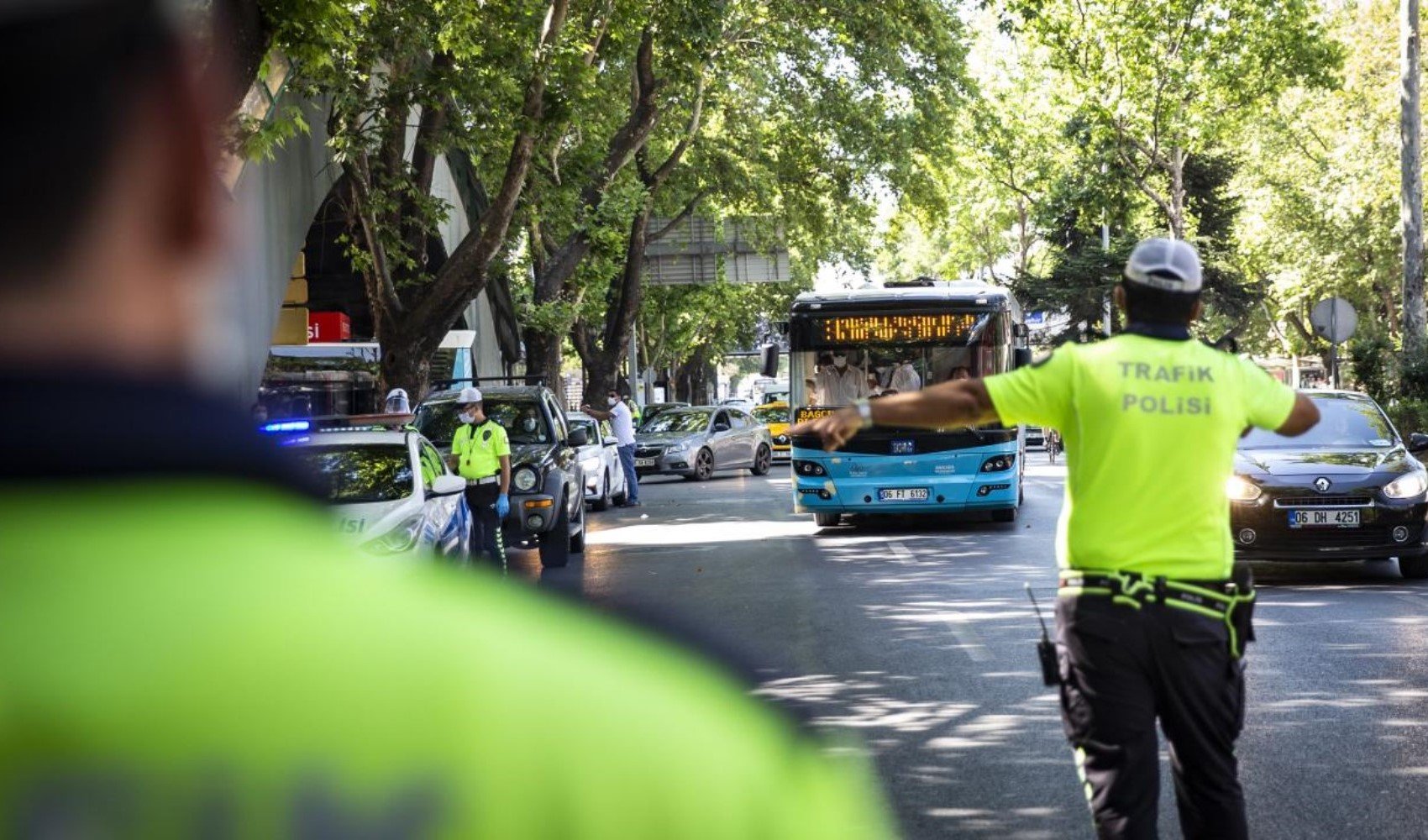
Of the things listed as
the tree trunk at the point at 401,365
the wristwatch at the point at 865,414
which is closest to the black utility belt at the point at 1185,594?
the wristwatch at the point at 865,414

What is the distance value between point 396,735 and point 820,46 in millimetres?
33146

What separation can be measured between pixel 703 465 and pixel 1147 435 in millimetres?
32233

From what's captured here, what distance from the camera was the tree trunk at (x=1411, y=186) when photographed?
80.0 ft

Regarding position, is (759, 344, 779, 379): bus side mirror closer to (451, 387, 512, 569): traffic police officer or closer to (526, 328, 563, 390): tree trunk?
(451, 387, 512, 569): traffic police officer

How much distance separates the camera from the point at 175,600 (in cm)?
100

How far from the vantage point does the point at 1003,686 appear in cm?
927

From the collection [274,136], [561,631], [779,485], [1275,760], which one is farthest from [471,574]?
[779,485]

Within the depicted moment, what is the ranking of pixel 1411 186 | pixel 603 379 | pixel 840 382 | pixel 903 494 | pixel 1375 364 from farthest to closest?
pixel 603 379
pixel 1375 364
pixel 1411 186
pixel 840 382
pixel 903 494

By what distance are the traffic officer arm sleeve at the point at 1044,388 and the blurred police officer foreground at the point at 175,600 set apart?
11.0 ft

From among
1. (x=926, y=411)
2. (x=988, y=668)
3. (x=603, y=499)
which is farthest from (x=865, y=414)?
(x=603, y=499)

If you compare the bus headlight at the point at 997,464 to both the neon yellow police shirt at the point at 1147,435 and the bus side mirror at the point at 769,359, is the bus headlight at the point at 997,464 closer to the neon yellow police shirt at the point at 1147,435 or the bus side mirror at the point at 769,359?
the bus side mirror at the point at 769,359

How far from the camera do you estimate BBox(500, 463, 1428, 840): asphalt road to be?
6541 mm

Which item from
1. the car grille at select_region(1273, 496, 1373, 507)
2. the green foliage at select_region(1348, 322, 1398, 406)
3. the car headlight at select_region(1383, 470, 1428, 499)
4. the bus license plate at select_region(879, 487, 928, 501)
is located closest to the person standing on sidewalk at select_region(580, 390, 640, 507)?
the bus license plate at select_region(879, 487, 928, 501)

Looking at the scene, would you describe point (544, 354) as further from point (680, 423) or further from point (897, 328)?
point (897, 328)
